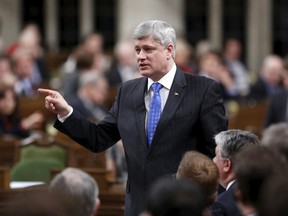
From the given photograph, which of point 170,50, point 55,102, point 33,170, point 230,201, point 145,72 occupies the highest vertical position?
point 170,50

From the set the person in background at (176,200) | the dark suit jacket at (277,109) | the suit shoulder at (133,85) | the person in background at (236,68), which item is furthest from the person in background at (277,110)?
the person in background at (176,200)

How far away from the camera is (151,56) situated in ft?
21.7

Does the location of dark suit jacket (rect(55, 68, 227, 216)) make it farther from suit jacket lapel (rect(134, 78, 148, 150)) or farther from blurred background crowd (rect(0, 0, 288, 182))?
blurred background crowd (rect(0, 0, 288, 182))

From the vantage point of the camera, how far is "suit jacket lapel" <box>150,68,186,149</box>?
21.8 ft

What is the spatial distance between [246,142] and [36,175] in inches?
146

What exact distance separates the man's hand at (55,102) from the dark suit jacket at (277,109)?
612 cm

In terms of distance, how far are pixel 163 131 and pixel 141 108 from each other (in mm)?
213

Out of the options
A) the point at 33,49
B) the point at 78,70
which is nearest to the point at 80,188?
the point at 78,70

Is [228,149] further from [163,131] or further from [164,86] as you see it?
[164,86]

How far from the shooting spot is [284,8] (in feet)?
74.1

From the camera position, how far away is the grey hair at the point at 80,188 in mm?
5859

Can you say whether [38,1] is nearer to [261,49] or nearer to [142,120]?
[261,49]

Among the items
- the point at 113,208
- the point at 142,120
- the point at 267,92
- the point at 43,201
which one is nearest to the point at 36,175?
the point at 113,208

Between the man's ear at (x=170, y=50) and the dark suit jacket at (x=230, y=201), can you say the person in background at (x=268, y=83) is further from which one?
the dark suit jacket at (x=230, y=201)
